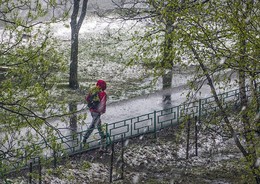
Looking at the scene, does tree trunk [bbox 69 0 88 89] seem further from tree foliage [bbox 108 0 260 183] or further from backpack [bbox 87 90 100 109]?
tree foliage [bbox 108 0 260 183]

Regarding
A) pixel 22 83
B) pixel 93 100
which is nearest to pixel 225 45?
pixel 22 83

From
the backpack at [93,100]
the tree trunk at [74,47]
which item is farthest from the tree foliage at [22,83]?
the tree trunk at [74,47]

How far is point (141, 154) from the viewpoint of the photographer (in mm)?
11992

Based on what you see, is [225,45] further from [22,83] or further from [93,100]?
[93,100]

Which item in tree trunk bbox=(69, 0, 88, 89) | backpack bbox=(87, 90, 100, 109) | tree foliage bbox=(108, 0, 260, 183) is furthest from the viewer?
tree trunk bbox=(69, 0, 88, 89)

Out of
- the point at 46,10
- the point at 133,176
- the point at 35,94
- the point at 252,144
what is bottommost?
the point at 133,176

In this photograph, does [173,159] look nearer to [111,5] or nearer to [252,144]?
[252,144]

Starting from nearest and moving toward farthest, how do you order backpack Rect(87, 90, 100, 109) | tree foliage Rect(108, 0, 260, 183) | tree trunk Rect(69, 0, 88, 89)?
tree foliage Rect(108, 0, 260, 183)
backpack Rect(87, 90, 100, 109)
tree trunk Rect(69, 0, 88, 89)

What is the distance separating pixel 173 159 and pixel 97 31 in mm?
17822

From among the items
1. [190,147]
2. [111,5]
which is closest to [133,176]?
[190,147]

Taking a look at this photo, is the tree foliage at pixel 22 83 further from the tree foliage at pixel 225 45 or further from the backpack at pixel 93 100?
the backpack at pixel 93 100

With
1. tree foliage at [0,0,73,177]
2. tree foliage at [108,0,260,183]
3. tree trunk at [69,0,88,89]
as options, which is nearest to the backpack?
tree foliage at [108,0,260,183]

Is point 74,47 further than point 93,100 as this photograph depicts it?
Yes

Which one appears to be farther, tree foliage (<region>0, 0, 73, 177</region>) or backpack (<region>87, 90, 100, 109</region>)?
backpack (<region>87, 90, 100, 109</region>)
